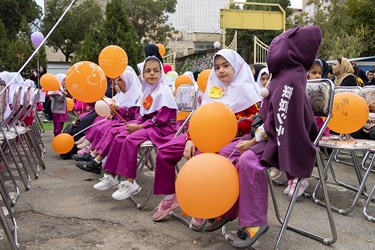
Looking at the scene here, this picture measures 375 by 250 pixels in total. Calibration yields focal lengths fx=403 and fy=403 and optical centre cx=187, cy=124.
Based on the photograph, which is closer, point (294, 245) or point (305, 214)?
point (294, 245)

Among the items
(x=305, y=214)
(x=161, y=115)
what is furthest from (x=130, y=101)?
(x=305, y=214)

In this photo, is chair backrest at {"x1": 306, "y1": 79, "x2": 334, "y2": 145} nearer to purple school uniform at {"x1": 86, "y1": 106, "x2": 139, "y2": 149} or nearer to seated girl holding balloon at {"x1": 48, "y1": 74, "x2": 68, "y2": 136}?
purple school uniform at {"x1": 86, "y1": 106, "x2": 139, "y2": 149}

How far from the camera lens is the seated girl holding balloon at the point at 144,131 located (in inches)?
132

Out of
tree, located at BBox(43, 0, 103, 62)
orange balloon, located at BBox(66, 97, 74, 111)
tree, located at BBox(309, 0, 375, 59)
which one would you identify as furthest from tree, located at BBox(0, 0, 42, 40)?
tree, located at BBox(309, 0, 375, 59)

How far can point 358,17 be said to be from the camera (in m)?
19.1

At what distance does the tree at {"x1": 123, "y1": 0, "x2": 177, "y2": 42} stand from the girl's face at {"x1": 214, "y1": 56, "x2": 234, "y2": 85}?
23172 millimetres

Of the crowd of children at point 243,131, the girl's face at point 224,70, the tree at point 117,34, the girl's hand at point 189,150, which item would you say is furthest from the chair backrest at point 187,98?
the tree at point 117,34

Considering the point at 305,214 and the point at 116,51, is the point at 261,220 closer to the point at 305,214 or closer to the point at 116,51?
the point at 305,214

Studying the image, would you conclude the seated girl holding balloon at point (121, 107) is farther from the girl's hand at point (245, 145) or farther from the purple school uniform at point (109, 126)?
the girl's hand at point (245, 145)

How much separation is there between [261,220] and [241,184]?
0.23m

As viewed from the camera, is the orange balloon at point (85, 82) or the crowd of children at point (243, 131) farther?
the orange balloon at point (85, 82)

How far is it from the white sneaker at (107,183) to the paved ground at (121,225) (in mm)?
100

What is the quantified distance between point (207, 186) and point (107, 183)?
1.81 metres

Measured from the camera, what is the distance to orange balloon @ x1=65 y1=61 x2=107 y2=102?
3.46 meters
